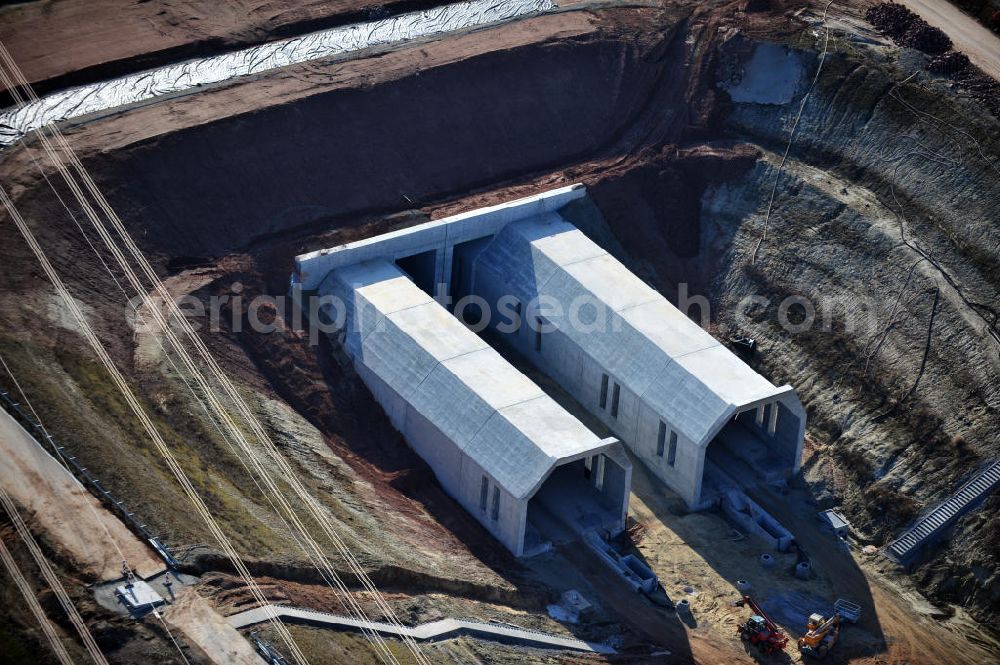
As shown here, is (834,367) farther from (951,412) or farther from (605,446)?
(605,446)

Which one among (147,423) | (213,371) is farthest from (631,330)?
(147,423)

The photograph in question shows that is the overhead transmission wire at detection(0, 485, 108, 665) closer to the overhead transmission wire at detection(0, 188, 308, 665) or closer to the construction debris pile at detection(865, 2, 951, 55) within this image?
the overhead transmission wire at detection(0, 188, 308, 665)

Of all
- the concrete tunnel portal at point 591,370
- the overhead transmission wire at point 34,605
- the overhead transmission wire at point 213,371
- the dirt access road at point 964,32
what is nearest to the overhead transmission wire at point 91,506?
the overhead transmission wire at point 34,605

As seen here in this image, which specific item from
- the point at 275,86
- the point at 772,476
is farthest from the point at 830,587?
the point at 275,86

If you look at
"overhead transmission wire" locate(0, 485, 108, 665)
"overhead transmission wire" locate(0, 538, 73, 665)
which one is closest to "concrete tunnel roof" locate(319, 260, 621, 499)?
"overhead transmission wire" locate(0, 485, 108, 665)

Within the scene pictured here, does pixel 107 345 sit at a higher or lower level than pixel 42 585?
higher

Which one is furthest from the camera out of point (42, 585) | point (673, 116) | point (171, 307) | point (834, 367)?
point (673, 116)

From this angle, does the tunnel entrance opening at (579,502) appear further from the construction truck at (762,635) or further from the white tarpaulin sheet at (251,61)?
the white tarpaulin sheet at (251,61)
